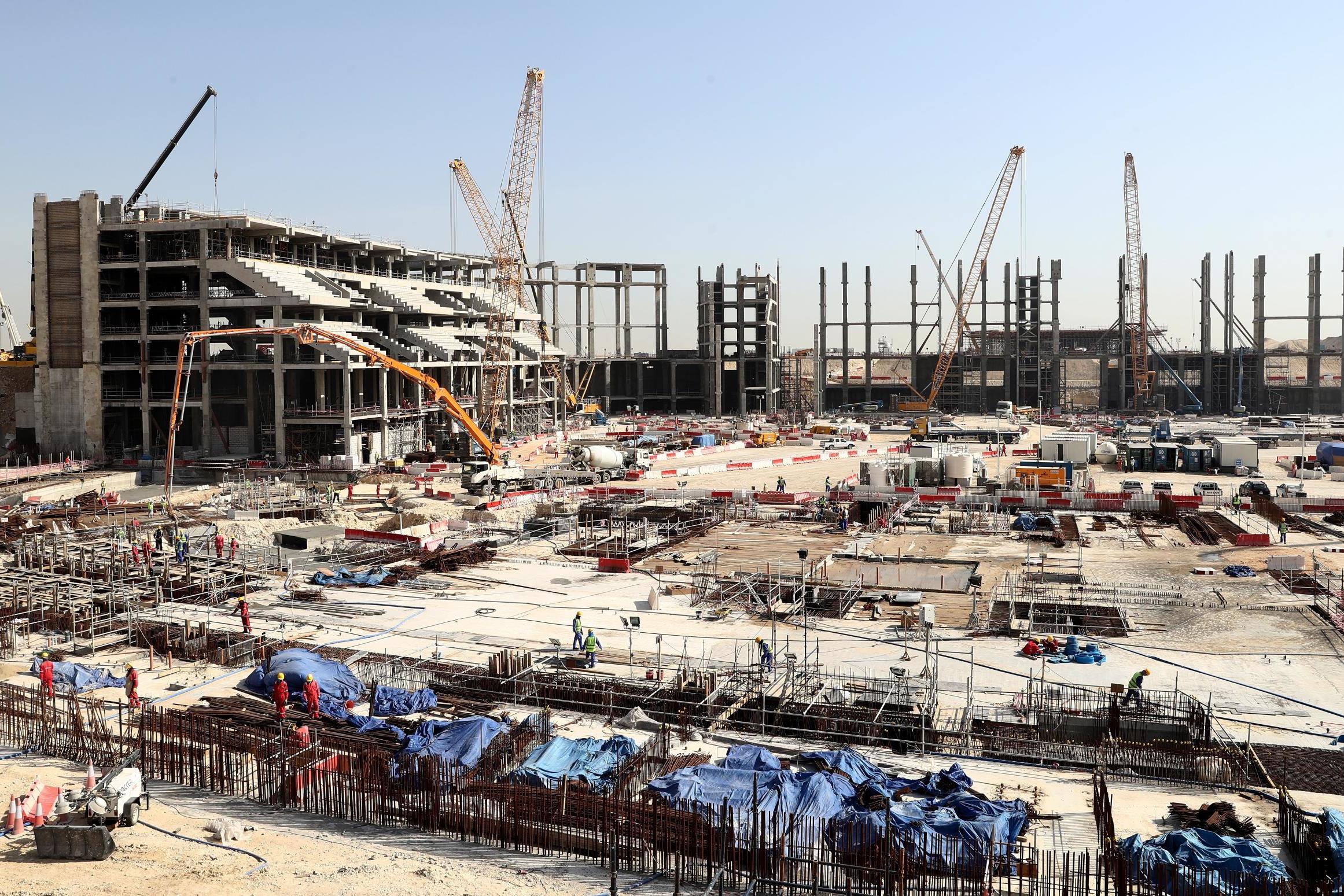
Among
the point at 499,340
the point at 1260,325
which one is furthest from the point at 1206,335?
the point at 499,340

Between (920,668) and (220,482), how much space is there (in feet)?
150

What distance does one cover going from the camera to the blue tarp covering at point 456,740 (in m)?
19.3

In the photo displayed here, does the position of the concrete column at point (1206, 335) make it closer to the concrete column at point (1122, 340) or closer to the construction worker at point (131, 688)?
the concrete column at point (1122, 340)

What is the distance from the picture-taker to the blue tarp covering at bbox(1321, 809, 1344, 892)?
47.6ft

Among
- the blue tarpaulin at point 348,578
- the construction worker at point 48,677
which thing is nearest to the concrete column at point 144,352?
the blue tarpaulin at point 348,578

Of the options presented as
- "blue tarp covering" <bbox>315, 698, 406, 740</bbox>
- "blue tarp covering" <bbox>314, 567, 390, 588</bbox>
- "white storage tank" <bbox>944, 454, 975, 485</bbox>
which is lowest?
"blue tarp covering" <bbox>315, 698, 406, 740</bbox>

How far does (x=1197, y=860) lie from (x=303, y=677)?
16449 millimetres

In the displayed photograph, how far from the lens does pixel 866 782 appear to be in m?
18.3

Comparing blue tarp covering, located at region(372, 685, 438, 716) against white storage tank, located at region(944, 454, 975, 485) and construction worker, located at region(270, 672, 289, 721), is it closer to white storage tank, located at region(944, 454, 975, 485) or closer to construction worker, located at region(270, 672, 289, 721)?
construction worker, located at region(270, 672, 289, 721)

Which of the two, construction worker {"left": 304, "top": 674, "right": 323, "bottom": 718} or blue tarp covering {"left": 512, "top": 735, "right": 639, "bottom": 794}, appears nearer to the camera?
blue tarp covering {"left": 512, "top": 735, "right": 639, "bottom": 794}

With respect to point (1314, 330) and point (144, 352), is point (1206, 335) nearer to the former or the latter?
point (1314, 330)

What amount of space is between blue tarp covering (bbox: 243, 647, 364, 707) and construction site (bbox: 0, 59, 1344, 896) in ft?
0.28

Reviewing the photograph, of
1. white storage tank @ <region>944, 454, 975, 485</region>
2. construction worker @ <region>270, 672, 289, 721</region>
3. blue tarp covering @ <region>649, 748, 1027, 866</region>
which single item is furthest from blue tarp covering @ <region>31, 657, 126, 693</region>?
white storage tank @ <region>944, 454, 975, 485</region>

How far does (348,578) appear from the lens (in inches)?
1480
